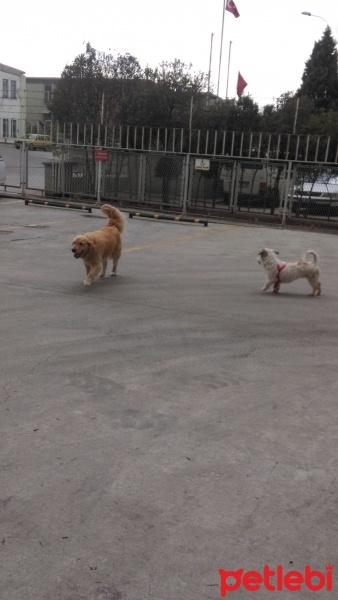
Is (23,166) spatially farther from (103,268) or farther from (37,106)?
(103,268)

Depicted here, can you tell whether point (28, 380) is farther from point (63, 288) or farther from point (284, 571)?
point (63, 288)

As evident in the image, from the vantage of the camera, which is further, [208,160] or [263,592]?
[208,160]

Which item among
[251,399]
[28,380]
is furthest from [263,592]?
[28,380]

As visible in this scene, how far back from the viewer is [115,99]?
82.1ft

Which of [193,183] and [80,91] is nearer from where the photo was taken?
[193,183]

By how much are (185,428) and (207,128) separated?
2008cm

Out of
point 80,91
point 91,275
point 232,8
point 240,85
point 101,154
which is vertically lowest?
point 91,275

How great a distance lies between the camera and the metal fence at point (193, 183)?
19.1m

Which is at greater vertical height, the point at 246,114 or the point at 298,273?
the point at 246,114

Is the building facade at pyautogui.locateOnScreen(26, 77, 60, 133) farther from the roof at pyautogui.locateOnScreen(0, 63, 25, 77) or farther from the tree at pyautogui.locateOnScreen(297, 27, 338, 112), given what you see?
the roof at pyautogui.locateOnScreen(0, 63, 25, 77)

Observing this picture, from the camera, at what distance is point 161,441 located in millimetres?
3902

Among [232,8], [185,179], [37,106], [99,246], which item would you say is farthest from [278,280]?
[232,8]

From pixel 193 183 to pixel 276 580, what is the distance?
18.9m

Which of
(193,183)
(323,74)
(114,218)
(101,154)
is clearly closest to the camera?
(114,218)
